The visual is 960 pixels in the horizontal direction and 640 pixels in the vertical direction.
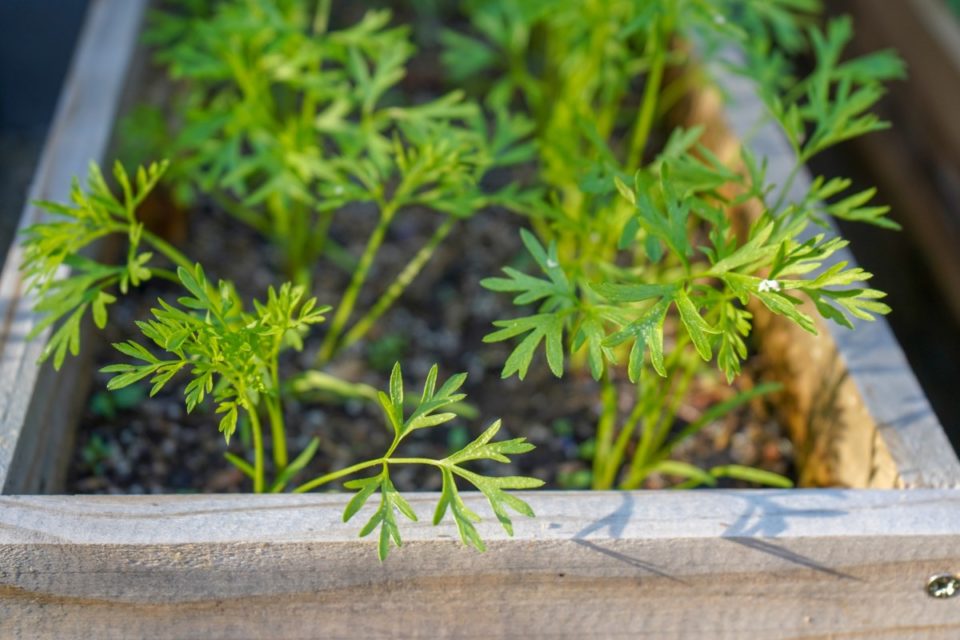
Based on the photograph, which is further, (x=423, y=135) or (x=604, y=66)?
(x=604, y=66)

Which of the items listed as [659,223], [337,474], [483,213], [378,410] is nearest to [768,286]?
[659,223]

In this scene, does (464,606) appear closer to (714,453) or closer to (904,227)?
(714,453)

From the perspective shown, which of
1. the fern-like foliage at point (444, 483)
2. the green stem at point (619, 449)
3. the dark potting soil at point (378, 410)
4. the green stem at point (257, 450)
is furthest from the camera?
the dark potting soil at point (378, 410)

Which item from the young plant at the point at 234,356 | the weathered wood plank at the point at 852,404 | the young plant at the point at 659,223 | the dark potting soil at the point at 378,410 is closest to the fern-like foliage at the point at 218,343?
the young plant at the point at 234,356

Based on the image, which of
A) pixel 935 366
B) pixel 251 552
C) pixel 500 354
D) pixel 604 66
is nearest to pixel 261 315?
pixel 251 552

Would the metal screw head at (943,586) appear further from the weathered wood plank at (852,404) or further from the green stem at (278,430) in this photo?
the green stem at (278,430)

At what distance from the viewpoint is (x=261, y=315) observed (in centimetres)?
102

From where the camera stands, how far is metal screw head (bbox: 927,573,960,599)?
1.08m

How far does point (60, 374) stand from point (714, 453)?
91 centimetres

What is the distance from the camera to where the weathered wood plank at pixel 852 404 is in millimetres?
1164

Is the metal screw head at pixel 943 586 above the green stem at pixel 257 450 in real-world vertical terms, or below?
below

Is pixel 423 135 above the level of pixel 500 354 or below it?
above

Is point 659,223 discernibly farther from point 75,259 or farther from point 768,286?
point 75,259

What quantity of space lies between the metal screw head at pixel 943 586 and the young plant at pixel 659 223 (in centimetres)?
24
